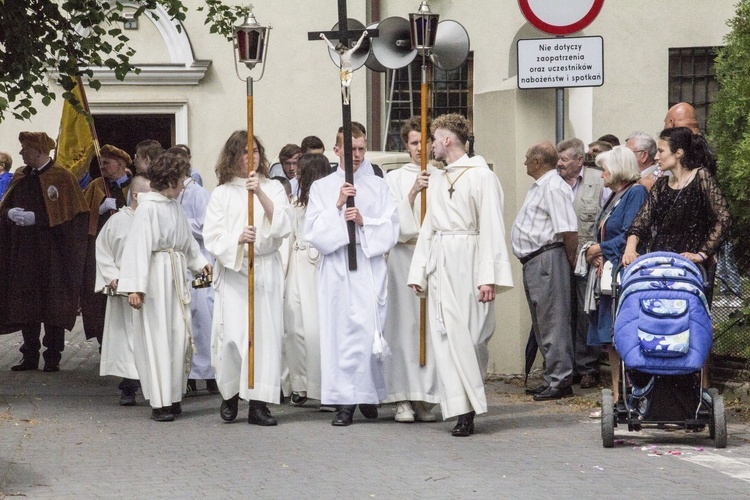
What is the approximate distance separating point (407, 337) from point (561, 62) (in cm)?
242

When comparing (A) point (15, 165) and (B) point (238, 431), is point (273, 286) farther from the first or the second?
(A) point (15, 165)

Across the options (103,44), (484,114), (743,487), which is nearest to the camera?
(743,487)

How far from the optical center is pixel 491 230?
9.46m

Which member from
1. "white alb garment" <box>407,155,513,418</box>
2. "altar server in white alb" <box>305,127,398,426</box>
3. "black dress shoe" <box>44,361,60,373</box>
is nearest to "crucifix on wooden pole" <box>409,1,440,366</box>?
"white alb garment" <box>407,155,513,418</box>

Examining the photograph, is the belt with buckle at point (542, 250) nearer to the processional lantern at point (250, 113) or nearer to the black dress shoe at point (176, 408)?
the processional lantern at point (250, 113)

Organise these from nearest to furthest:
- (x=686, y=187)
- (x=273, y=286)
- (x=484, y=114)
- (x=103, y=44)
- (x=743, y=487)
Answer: (x=743, y=487)
(x=686, y=187)
(x=273, y=286)
(x=103, y=44)
(x=484, y=114)

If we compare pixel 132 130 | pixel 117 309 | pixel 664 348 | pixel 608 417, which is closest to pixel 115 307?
pixel 117 309

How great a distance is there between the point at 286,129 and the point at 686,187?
11.1 metres

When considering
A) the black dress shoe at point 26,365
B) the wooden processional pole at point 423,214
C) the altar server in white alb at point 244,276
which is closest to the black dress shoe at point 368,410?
the wooden processional pole at point 423,214

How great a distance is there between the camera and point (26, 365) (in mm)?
13219

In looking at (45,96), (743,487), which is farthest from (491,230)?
(45,96)

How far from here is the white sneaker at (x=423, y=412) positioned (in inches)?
396

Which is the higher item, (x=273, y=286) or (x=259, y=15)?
(x=259, y=15)

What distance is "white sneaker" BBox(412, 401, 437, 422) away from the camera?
396 inches
